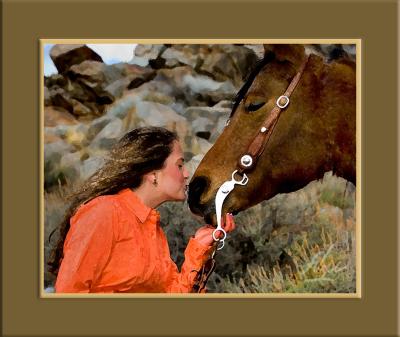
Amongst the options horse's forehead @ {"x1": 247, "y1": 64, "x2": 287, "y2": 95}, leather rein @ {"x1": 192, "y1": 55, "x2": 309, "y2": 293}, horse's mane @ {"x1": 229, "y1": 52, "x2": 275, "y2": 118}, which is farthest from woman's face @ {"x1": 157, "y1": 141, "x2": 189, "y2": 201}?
horse's forehead @ {"x1": 247, "y1": 64, "x2": 287, "y2": 95}

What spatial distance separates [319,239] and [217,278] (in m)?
0.63

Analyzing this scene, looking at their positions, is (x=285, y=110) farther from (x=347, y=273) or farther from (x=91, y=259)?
(x=91, y=259)

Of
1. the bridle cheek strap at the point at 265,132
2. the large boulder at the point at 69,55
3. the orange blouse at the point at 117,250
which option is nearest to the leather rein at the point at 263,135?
the bridle cheek strap at the point at 265,132

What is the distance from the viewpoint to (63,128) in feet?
12.4

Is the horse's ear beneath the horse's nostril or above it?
above

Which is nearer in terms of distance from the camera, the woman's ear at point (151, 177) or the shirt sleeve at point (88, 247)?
the shirt sleeve at point (88, 247)

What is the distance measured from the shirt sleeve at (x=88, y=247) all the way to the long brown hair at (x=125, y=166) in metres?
0.09

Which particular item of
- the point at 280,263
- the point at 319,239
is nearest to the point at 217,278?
the point at 280,263

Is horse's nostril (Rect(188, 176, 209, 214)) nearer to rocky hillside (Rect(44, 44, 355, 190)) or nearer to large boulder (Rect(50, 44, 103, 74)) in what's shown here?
rocky hillside (Rect(44, 44, 355, 190))

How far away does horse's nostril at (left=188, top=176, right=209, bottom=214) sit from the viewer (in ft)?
11.8

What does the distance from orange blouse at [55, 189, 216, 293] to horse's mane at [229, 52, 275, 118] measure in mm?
782

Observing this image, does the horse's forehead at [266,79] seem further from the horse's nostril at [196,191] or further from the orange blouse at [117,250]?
the orange blouse at [117,250]

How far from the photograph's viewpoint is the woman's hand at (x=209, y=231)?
3.67 meters

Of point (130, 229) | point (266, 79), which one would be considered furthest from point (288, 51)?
point (130, 229)
